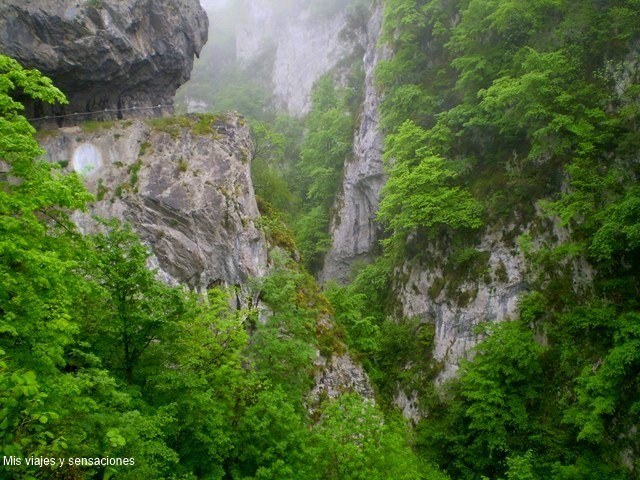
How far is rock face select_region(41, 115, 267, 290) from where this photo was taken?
14.1 m

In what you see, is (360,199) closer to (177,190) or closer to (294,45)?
(177,190)

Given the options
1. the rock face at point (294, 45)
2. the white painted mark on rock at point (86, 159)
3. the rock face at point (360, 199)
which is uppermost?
the rock face at point (294, 45)

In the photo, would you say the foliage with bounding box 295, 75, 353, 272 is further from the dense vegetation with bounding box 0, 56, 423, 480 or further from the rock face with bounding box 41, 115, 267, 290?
the dense vegetation with bounding box 0, 56, 423, 480

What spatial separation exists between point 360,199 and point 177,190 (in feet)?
51.2

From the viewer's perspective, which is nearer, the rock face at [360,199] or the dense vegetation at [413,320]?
the dense vegetation at [413,320]

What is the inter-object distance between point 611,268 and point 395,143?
9533 mm

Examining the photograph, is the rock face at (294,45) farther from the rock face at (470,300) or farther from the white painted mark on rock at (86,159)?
the white painted mark on rock at (86,159)

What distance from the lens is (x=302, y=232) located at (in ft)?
98.9

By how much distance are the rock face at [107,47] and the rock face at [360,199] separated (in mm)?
12000

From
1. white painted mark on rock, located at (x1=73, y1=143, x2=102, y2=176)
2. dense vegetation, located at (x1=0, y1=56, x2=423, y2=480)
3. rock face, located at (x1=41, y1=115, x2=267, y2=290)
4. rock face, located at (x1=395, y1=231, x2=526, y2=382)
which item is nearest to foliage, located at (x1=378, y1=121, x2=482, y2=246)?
rock face, located at (x1=395, y1=231, x2=526, y2=382)

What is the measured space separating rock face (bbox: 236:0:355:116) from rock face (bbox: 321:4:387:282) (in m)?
13.4

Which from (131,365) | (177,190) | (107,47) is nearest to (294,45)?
(107,47)

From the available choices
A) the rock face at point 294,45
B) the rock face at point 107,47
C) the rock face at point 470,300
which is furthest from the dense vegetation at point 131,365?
the rock face at point 294,45

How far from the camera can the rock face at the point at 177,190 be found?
1408 cm
